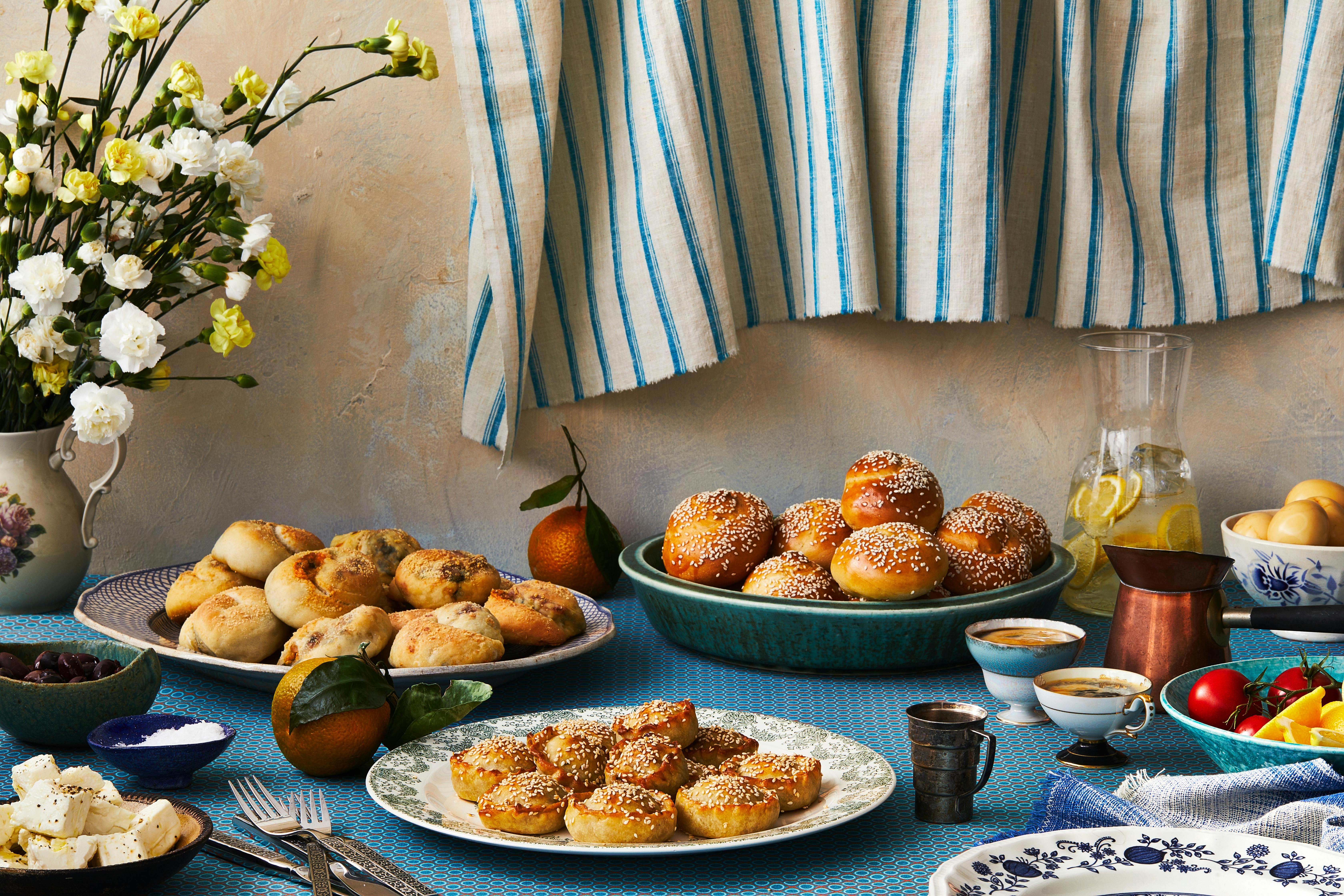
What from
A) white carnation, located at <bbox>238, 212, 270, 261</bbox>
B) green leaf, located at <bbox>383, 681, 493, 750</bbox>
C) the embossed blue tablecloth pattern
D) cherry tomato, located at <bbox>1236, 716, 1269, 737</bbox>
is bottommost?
the embossed blue tablecloth pattern

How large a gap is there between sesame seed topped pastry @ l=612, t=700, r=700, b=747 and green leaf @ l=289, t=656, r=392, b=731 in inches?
7.3

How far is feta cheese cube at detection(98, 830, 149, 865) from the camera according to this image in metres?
0.69

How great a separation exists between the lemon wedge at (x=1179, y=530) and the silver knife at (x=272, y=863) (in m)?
1.00

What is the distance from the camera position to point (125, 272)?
4.05 feet

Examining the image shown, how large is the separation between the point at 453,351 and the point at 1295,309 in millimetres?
1113

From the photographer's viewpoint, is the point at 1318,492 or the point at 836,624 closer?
the point at 836,624

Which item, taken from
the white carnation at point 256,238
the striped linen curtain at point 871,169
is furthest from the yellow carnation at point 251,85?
the striped linen curtain at point 871,169

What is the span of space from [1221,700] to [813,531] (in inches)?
18.3

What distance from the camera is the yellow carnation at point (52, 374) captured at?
127 centimetres

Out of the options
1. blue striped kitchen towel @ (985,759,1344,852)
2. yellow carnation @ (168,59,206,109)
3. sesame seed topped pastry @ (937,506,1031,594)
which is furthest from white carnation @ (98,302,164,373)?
blue striped kitchen towel @ (985,759,1344,852)

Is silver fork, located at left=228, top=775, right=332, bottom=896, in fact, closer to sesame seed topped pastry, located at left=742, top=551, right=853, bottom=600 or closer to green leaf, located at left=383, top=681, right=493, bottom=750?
green leaf, located at left=383, top=681, right=493, bottom=750

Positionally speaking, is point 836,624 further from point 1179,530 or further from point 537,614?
point 1179,530

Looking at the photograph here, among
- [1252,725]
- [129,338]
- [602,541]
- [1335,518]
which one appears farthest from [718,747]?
[1335,518]

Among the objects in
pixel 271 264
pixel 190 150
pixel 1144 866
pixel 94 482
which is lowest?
pixel 1144 866
